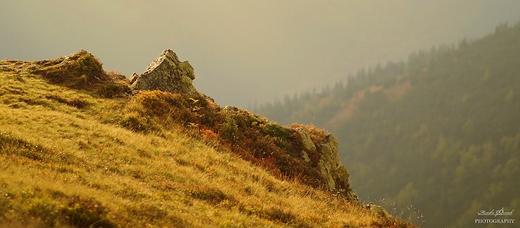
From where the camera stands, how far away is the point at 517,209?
17375 cm

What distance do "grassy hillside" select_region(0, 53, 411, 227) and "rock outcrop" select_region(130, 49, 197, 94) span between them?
6.52ft

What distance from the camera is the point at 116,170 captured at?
47.2 feet

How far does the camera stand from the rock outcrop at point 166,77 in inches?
1075

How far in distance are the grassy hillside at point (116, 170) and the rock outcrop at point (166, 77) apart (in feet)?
6.52

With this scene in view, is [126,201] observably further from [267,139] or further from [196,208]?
[267,139]

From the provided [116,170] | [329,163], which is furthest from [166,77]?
[116,170]

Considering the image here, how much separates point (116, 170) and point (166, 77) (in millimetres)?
14721

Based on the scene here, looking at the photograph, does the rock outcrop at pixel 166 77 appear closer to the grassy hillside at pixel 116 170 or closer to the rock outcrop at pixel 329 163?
the grassy hillside at pixel 116 170

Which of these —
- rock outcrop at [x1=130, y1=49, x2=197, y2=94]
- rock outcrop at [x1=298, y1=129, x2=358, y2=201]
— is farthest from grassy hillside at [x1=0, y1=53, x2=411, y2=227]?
rock outcrop at [x1=298, y1=129, x2=358, y2=201]

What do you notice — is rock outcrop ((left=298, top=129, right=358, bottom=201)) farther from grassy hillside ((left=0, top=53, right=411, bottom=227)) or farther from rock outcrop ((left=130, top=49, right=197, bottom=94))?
rock outcrop ((left=130, top=49, right=197, bottom=94))

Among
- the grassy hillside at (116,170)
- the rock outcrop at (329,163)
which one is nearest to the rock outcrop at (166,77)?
the grassy hillside at (116,170)

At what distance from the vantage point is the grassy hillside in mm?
9914

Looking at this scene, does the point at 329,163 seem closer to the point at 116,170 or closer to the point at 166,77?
the point at 166,77

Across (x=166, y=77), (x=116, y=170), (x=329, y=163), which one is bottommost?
(x=116, y=170)
